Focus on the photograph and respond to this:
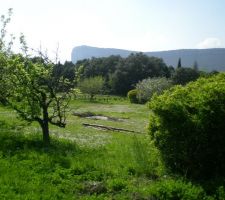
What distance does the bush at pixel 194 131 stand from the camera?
13.7 meters

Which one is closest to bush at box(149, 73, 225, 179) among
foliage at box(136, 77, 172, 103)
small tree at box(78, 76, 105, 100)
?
foliage at box(136, 77, 172, 103)

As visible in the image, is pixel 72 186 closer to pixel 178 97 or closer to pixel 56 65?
pixel 178 97

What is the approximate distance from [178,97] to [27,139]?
9.30 metres

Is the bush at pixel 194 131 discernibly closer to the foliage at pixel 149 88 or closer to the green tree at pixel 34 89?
the green tree at pixel 34 89

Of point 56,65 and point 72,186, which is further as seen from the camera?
point 56,65

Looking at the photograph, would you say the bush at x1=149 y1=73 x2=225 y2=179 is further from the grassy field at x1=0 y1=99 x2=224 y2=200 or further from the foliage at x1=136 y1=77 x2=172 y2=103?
the foliage at x1=136 y1=77 x2=172 y2=103

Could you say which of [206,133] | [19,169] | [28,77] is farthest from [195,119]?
[28,77]

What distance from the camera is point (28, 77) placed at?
21.3 meters

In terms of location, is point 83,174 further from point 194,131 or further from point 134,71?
point 134,71

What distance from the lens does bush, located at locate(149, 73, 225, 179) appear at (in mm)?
13688

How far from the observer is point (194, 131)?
1367 cm

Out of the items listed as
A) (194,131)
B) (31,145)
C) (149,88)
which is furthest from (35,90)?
(149,88)

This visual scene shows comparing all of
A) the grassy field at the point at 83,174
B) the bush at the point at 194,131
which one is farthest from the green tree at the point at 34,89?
the bush at the point at 194,131

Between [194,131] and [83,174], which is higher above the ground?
[194,131]
